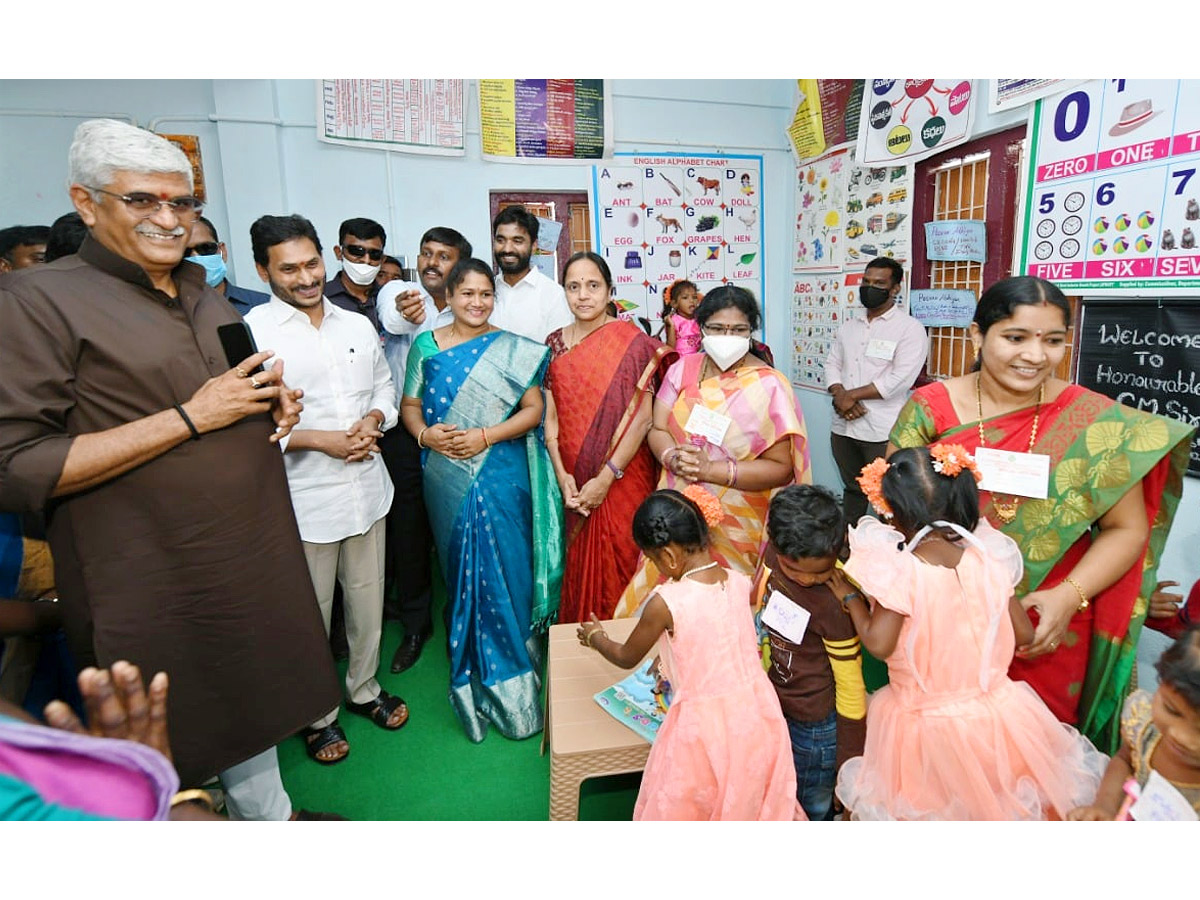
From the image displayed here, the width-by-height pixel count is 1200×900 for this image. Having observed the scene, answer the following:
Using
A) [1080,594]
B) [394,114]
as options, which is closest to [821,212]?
[394,114]

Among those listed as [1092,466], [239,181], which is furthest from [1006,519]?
[239,181]

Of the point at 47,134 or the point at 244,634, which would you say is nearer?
the point at 244,634

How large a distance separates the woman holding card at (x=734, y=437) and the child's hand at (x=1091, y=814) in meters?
1.15

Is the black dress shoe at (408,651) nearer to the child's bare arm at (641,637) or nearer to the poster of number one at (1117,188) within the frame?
the child's bare arm at (641,637)

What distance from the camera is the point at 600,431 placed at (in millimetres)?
2623

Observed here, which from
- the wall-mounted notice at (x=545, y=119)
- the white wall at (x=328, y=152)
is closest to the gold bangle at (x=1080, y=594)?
the white wall at (x=328, y=152)

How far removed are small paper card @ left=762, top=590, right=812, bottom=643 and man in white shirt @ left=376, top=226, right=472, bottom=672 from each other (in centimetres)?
190

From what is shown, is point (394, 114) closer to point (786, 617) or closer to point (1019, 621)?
point (786, 617)

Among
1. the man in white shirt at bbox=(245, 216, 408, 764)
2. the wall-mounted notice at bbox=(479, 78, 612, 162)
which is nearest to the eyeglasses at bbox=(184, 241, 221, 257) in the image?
the man in white shirt at bbox=(245, 216, 408, 764)

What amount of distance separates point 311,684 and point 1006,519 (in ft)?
6.24

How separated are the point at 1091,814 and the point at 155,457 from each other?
2041 mm

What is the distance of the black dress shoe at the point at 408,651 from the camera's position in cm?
295

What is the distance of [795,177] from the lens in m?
5.20

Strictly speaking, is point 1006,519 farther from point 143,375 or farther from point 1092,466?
point 143,375
